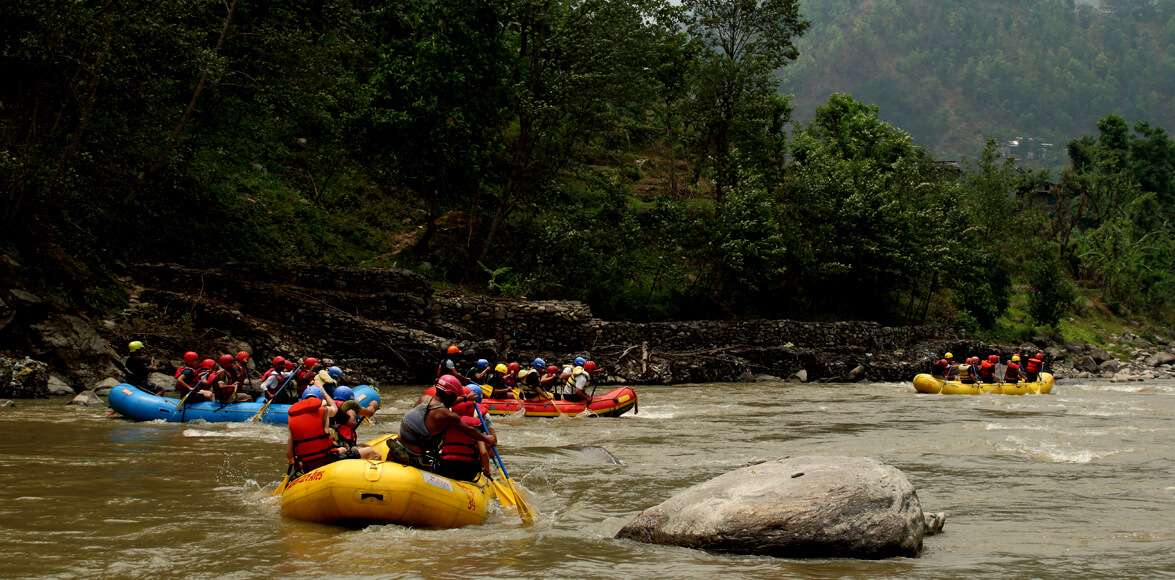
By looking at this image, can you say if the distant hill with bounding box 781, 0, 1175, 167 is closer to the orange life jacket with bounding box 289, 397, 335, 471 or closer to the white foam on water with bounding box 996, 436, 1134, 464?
the white foam on water with bounding box 996, 436, 1134, 464

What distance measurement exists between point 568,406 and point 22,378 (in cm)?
965

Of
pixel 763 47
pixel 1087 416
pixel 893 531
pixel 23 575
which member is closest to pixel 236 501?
pixel 23 575

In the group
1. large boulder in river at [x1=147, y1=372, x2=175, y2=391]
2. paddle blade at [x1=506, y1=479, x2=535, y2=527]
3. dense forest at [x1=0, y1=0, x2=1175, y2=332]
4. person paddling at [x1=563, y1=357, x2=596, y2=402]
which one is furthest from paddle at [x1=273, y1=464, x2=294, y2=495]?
dense forest at [x1=0, y1=0, x2=1175, y2=332]

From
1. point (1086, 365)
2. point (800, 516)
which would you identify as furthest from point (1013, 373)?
point (800, 516)

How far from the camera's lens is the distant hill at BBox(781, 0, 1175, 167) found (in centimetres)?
13862

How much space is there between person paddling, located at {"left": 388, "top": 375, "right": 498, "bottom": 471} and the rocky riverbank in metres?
11.8

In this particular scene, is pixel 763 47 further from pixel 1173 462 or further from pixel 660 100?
pixel 1173 462

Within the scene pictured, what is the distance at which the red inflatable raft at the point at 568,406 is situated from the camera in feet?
57.3

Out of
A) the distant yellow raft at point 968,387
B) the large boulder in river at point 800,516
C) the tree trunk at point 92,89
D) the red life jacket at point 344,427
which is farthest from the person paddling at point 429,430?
the distant yellow raft at point 968,387

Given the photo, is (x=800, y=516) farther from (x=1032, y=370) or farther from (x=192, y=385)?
(x=1032, y=370)

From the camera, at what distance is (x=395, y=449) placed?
852 cm

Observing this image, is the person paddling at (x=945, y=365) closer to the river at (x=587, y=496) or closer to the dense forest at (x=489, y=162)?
the dense forest at (x=489, y=162)

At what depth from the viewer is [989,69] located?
145750 millimetres

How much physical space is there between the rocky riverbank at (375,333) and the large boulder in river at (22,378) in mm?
Result: 26
